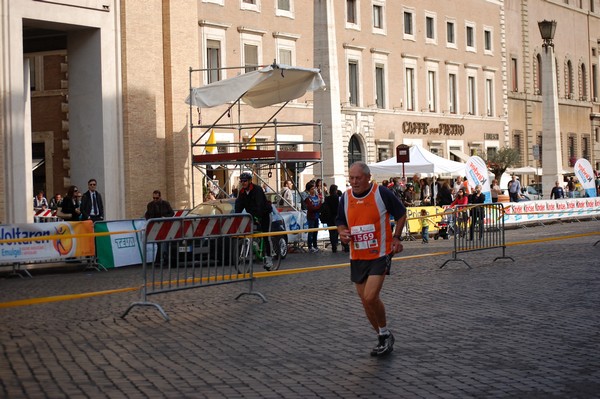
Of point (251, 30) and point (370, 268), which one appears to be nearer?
point (370, 268)

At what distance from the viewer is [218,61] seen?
43625 mm

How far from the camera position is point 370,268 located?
1100 cm

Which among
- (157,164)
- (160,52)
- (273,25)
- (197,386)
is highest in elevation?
(273,25)

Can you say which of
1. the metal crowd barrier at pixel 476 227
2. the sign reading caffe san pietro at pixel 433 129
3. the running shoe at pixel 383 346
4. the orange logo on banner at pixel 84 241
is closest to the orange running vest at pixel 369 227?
the running shoe at pixel 383 346

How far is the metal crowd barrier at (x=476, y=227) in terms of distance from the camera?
21234 mm

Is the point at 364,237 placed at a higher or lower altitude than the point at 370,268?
higher

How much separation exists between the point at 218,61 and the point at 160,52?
42.2ft

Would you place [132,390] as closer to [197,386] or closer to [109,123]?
[197,386]

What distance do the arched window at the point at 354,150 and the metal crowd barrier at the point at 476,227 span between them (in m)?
30.3

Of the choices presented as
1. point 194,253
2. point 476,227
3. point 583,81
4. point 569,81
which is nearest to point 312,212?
point 476,227

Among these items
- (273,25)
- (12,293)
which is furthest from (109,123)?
(273,25)

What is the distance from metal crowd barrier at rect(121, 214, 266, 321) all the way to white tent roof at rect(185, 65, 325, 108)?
43.6ft

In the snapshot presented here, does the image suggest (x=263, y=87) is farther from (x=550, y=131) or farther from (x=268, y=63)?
(x=550, y=131)

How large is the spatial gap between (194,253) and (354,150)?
38.5 m
